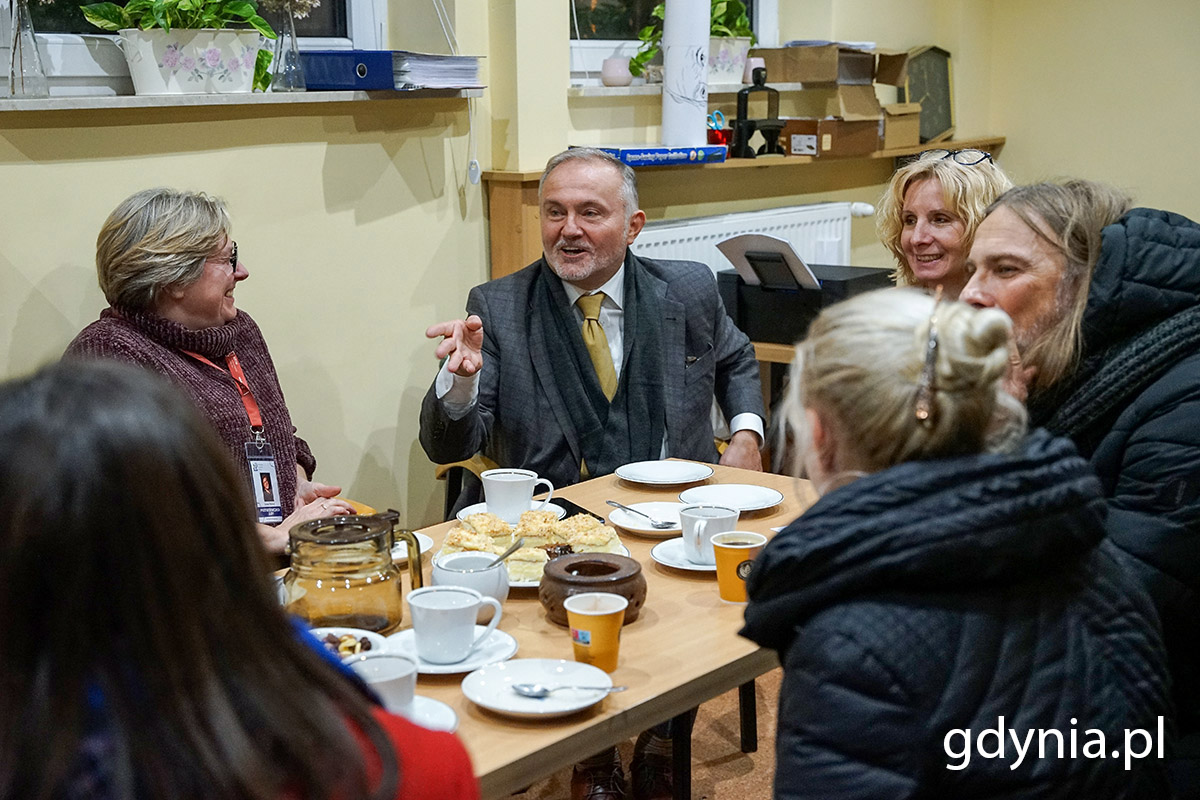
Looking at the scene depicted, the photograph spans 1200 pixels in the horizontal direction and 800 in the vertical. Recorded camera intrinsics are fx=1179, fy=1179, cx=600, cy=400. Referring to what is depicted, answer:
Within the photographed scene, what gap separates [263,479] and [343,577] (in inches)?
39.1

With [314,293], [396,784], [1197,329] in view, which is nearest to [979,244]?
[1197,329]

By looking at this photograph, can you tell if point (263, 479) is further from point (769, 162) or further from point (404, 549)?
point (769, 162)

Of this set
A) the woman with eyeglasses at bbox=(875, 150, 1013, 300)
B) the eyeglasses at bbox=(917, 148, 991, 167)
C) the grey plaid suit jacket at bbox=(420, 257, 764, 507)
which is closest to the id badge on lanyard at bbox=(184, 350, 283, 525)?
the grey plaid suit jacket at bbox=(420, 257, 764, 507)

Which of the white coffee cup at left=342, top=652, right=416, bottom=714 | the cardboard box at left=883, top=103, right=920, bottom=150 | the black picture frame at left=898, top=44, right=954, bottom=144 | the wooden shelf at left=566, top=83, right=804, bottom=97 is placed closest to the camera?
the white coffee cup at left=342, top=652, right=416, bottom=714

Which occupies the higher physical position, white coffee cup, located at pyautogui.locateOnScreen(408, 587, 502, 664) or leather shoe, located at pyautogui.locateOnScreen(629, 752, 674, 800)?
white coffee cup, located at pyautogui.locateOnScreen(408, 587, 502, 664)

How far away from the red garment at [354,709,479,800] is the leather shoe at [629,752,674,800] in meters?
1.55

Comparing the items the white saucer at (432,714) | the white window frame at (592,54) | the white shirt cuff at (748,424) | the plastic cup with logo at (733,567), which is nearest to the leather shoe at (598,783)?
the plastic cup with logo at (733,567)

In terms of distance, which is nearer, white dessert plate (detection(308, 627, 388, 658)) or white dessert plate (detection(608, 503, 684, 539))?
white dessert plate (detection(308, 627, 388, 658))

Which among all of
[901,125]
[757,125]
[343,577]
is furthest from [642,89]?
[343,577]

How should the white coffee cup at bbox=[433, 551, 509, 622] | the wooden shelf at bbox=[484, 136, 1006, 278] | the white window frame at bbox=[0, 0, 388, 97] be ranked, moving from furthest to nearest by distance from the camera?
1. the wooden shelf at bbox=[484, 136, 1006, 278]
2. the white window frame at bbox=[0, 0, 388, 97]
3. the white coffee cup at bbox=[433, 551, 509, 622]

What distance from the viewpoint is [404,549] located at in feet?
6.30

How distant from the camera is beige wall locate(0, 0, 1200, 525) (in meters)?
2.68

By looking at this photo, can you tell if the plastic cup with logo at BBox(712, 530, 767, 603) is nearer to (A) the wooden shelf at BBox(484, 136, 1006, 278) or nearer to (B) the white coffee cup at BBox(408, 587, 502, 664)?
(B) the white coffee cup at BBox(408, 587, 502, 664)

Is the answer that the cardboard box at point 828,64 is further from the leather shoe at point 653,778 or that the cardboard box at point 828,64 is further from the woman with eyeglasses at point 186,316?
the leather shoe at point 653,778
